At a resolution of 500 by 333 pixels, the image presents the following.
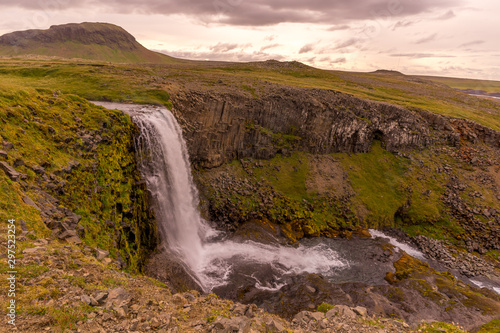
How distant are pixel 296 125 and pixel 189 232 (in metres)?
32.8

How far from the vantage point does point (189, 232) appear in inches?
1315

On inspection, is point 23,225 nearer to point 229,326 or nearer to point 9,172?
point 9,172

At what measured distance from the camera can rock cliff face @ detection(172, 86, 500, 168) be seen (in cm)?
4366

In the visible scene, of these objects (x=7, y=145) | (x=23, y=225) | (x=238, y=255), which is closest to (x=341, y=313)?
(x=23, y=225)

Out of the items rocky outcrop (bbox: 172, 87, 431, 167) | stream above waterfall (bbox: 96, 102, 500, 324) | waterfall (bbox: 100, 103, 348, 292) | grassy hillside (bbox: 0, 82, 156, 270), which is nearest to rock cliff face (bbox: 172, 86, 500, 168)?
rocky outcrop (bbox: 172, 87, 431, 167)

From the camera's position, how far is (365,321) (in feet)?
47.1

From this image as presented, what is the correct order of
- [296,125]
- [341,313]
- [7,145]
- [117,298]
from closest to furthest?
[117,298] < [341,313] < [7,145] < [296,125]

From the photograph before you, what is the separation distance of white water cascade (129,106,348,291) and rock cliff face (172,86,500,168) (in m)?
8.07

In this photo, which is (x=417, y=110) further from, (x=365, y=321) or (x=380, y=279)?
(x=365, y=321)

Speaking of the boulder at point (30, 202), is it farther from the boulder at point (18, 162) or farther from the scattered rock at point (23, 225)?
the boulder at point (18, 162)

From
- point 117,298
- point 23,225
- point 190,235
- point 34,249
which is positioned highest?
point 23,225

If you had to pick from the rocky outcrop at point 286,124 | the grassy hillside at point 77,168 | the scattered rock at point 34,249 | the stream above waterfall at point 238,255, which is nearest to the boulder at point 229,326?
the scattered rock at point 34,249

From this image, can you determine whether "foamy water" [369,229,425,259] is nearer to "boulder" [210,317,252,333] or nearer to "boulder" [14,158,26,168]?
"boulder" [210,317,252,333]

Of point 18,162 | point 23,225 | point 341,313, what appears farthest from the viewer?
point 18,162
